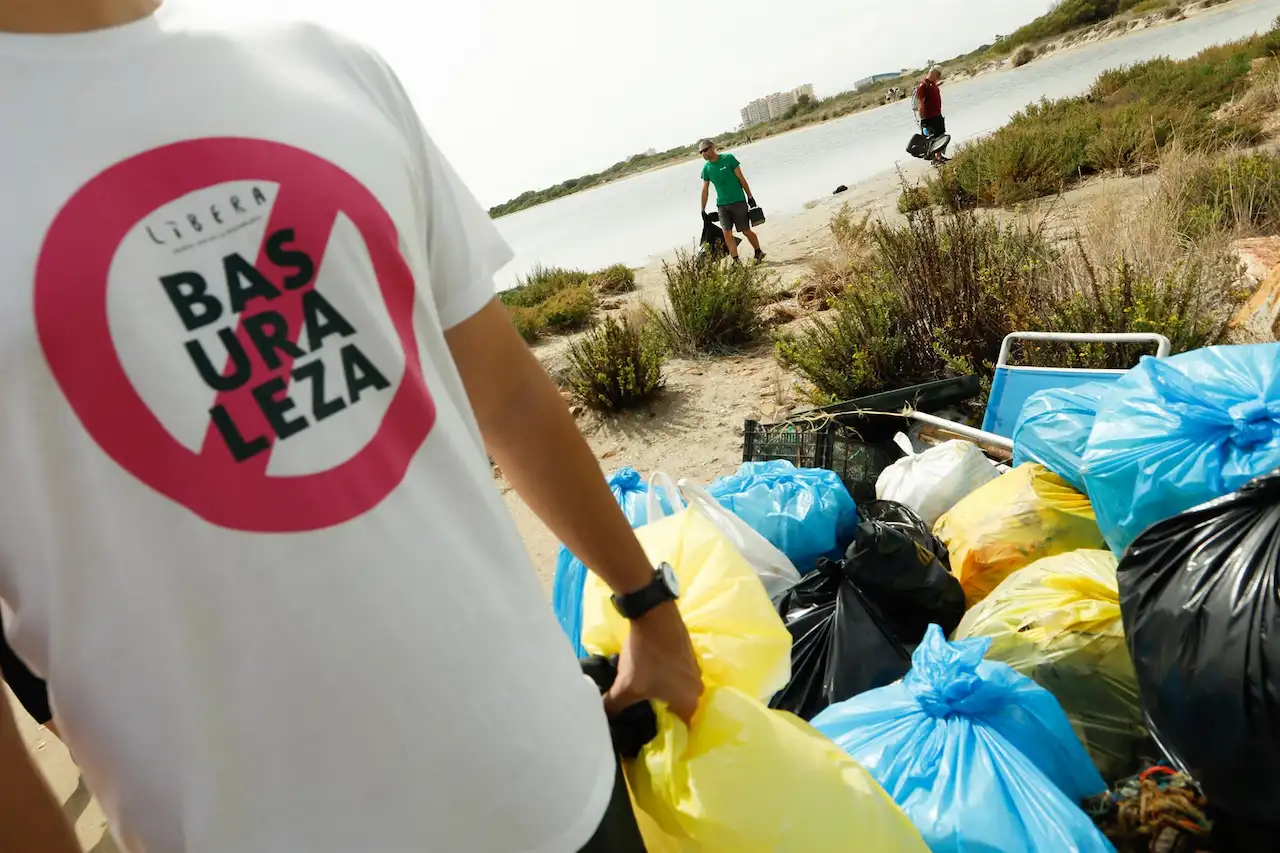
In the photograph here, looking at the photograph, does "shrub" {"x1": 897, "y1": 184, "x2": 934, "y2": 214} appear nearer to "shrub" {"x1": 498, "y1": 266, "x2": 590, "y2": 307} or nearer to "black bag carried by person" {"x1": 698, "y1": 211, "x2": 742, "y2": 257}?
"black bag carried by person" {"x1": 698, "y1": 211, "x2": 742, "y2": 257}

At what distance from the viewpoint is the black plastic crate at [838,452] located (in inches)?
116

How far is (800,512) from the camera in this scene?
7.57 ft

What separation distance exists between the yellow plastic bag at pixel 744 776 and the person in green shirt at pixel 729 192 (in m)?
7.87

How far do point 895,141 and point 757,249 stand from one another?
51.1ft

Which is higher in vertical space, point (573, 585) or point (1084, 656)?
point (573, 585)

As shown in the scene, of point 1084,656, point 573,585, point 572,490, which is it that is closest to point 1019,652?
point 1084,656

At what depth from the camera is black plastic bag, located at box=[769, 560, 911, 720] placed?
182 centimetres

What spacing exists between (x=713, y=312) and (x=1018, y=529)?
3.79 metres

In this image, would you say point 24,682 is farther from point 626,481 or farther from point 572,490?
point 626,481

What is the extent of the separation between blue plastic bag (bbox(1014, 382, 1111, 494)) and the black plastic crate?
0.67 metres

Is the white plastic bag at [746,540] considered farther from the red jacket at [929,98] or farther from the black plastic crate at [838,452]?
the red jacket at [929,98]

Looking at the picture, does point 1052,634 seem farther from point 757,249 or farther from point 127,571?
point 757,249

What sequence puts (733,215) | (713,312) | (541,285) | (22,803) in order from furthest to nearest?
(541,285)
(733,215)
(713,312)
(22,803)

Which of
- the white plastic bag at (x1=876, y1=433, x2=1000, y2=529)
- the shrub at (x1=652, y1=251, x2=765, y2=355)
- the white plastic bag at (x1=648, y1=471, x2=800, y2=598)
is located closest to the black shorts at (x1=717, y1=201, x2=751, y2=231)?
the shrub at (x1=652, y1=251, x2=765, y2=355)
